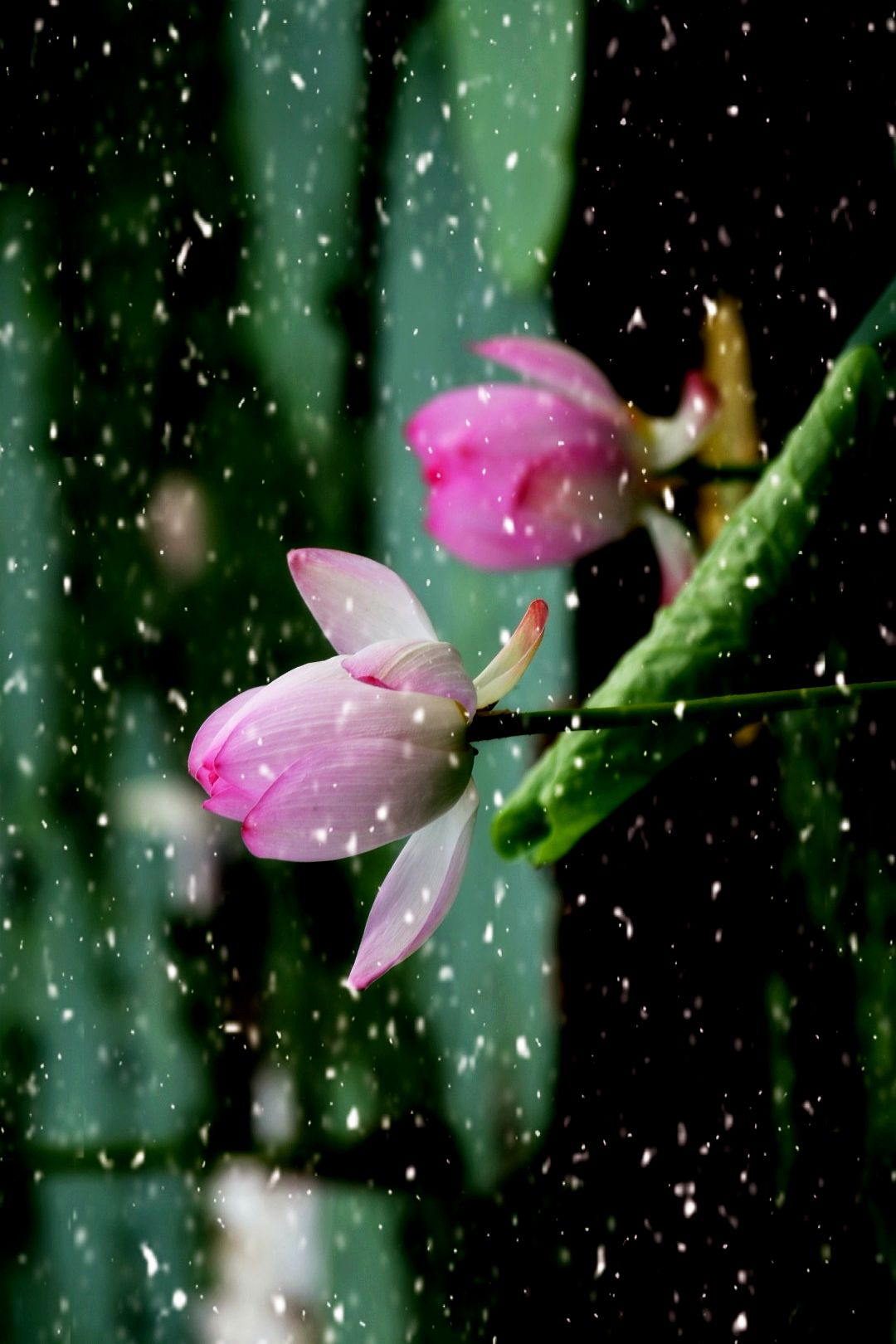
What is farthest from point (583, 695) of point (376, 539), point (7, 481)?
A: point (7, 481)

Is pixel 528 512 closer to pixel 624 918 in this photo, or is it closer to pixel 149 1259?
pixel 624 918

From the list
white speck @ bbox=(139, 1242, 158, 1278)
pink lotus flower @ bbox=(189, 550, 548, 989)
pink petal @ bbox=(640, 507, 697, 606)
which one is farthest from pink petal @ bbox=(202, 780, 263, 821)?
white speck @ bbox=(139, 1242, 158, 1278)

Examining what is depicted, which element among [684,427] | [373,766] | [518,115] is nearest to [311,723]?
[373,766]

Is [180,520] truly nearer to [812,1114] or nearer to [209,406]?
[209,406]

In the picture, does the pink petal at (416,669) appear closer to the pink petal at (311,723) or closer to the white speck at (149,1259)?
the pink petal at (311,723)

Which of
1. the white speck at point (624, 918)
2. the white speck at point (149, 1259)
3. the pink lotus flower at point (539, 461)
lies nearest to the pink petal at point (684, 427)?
the pink lotus flower at point (539, 461)

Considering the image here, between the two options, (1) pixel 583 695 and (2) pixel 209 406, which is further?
(2) pixel 209 406
